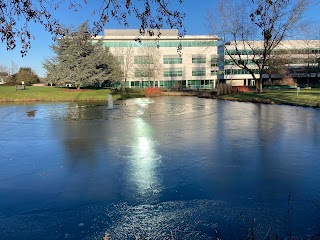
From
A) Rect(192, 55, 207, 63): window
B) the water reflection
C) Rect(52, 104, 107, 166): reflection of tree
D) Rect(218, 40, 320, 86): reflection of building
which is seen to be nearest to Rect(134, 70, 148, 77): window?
Rect(192, 55, 207, 63): window

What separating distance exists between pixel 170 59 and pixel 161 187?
245 feet

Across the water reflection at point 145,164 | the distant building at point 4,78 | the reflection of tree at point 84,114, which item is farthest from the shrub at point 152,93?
the distant building at point 4,78

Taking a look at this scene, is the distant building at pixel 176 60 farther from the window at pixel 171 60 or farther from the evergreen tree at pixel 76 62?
the evergreen tree at pixel 76 62

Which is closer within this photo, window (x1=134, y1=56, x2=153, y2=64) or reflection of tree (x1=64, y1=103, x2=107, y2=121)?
reflection of tree (x1=64, y1=103, x2=107, y2=121)

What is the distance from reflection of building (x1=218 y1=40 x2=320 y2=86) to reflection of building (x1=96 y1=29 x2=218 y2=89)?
18.8 ft

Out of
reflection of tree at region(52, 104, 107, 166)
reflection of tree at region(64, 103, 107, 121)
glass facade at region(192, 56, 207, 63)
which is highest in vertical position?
glass facade at region(192, 56, 207, 63)

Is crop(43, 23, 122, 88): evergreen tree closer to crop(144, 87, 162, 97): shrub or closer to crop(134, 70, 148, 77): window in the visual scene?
crop(144, 87, 162, 97): shrub

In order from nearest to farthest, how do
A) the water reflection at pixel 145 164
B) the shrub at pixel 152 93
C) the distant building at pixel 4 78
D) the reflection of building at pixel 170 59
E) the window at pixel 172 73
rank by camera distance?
the water reflection at pixel 145 164, the shrub at pixel 152 93, the reflection of building at pixel 170 59, the window at pixel 172 73, the distant building at pixel 4 78

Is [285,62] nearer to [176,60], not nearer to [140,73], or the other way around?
[176,60]

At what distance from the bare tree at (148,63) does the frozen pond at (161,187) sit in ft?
196

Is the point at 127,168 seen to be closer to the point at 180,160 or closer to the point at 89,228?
the point at 180,160

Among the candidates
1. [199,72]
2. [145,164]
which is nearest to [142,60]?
[199,72]

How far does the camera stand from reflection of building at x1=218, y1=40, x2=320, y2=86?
222ft

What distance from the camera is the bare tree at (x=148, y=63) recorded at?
70625mm
